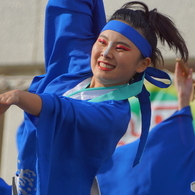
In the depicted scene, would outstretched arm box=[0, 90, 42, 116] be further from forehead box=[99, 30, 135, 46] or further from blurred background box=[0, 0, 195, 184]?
blurred background box=[0, 0, 195, 184]

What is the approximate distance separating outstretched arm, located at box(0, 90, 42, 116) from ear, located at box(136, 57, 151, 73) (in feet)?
1.61

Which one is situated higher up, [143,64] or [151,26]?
[151,26]

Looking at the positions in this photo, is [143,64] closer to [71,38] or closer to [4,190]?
[71,38]

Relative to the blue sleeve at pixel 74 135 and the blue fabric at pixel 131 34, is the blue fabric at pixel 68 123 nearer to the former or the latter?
the blue sleeve at pixel 74 135

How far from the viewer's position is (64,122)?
1394 mm

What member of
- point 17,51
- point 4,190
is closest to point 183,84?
point 4,190

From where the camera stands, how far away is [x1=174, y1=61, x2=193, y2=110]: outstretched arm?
2.16 meters

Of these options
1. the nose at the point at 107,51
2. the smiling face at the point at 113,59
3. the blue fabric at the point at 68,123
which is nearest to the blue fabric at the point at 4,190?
the blue fabric at the point at 68,123

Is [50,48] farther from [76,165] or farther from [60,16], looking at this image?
[76,165]

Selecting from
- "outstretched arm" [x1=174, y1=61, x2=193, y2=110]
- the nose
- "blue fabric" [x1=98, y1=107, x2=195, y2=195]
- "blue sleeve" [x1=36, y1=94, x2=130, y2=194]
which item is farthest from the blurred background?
"blue sleeve" [x1=36, y1=94, x2=130, y2=194]

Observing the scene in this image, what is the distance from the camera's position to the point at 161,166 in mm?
2326

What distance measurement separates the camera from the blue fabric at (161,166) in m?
2.30

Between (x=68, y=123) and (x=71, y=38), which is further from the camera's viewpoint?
(x=71, y=38)

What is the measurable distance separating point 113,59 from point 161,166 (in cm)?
89
